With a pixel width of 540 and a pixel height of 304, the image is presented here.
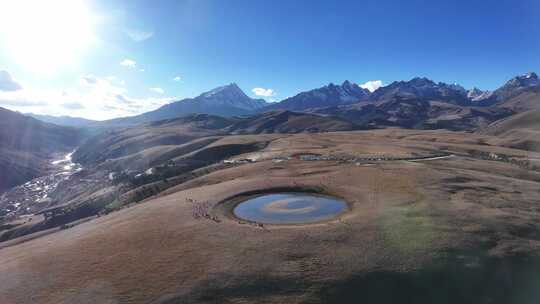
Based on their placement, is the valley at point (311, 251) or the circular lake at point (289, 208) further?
the circular lake at point (289, 208)

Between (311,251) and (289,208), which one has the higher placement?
(289,208)

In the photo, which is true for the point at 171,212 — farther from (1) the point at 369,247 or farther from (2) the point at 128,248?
(1) the point at 369,247

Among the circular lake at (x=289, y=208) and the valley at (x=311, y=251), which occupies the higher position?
the circular lake at (x=289, y=208)

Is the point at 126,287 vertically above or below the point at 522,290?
above

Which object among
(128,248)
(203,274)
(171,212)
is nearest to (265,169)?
(171,212)

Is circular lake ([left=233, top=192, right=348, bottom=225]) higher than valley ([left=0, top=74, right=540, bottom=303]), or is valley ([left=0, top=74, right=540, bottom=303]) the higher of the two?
circular lake ([left=233, top=192, right=348, bottom=225])

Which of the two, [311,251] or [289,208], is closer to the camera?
[311,251]

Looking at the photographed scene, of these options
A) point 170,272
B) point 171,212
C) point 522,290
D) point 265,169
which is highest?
point 265,169

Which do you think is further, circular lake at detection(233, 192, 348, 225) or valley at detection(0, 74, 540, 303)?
circular lake at detection(233, 192, 348, 225)
